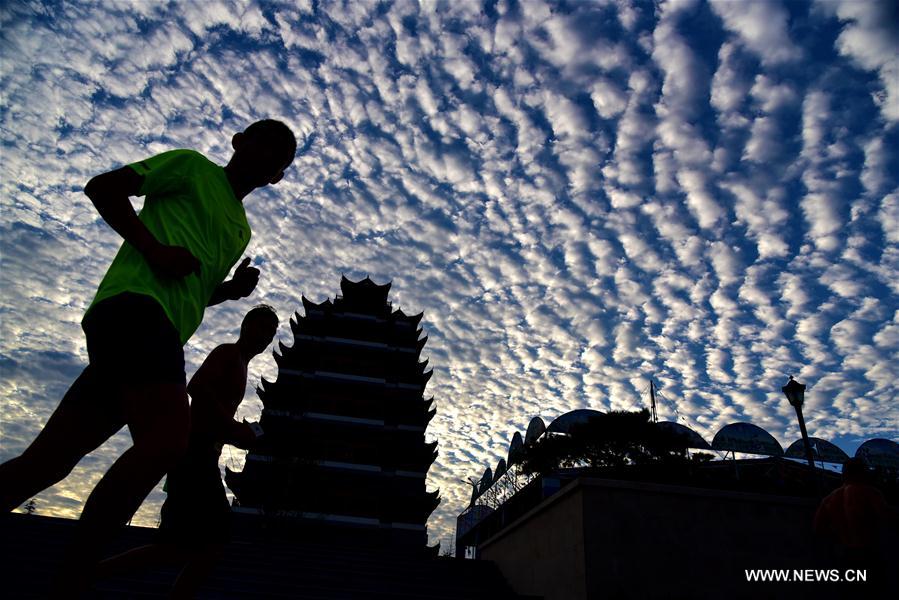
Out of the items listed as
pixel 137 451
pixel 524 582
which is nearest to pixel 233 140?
pixel 137 451

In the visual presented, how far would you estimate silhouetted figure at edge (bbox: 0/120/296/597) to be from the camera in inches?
49.0

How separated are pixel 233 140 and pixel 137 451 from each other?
1143 mm

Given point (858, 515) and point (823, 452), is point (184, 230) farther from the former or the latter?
point (823, 452)

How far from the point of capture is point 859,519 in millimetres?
4094

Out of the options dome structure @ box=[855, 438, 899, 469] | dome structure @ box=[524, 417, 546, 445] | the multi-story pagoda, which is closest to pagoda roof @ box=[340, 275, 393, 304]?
the multi-story pagoda

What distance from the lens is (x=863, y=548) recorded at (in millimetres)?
4043

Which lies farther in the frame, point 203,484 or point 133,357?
point 203,484

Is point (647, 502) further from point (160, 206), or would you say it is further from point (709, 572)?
point (160, 206)

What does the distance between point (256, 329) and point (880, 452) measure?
37.1 m

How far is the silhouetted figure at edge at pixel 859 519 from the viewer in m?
4.04

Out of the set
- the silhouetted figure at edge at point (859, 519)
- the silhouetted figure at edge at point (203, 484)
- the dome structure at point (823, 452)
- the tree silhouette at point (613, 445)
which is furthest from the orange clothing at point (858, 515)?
the dome structure at point (823, 452)

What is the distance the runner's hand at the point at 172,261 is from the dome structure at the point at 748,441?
3147 cm

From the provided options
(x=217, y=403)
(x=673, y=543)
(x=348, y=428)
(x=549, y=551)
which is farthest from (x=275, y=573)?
(x=348, y=428)

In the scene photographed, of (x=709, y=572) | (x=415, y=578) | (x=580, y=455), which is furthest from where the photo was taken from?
(x=580, y=455)
